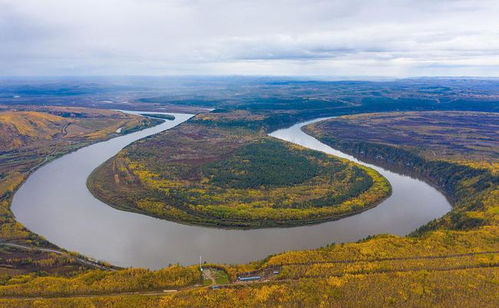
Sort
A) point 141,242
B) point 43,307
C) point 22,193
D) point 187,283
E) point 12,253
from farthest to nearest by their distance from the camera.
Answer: point 22,193 < point 141,242 < point 12,253 < point 187,283 < point 43,307

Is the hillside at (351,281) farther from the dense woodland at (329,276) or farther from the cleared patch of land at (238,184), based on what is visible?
the cleared patch of land at (238,184)

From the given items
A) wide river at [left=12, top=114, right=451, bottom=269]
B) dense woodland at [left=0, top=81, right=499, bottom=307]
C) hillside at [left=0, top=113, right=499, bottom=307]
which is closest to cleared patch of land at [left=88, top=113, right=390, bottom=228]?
wide river at [left=12, top=114, right=451, bottom=269]

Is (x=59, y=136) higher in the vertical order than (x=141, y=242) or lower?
higher

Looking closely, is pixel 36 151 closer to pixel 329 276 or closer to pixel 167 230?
pixel 167 230

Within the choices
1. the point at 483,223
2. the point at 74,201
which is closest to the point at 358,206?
the point at 483,223

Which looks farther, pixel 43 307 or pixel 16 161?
pixel 16 161

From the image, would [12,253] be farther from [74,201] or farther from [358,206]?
[358,206]

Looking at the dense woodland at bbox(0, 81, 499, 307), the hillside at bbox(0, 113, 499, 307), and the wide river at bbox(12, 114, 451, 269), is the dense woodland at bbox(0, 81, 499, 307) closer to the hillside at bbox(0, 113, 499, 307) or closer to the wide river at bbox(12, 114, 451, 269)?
the hillside at bbox(0, 113, 499, 307)
